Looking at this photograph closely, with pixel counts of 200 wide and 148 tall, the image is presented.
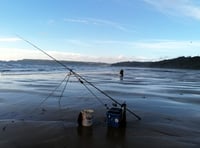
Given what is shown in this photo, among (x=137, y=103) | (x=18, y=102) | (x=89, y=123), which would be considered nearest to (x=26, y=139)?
(x=89, y=123)

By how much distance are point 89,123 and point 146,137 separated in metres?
1.85

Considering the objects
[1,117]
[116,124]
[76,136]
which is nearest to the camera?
[76,136]

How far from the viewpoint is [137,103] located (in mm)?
15203

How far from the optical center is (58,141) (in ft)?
26.9

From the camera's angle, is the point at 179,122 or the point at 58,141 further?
the point at 179,122

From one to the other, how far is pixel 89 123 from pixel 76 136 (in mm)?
1018

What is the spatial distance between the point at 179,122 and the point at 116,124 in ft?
8.99

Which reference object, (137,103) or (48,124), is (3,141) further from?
(137,103)

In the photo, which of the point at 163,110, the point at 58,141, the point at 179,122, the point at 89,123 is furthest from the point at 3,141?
the point at 163,110

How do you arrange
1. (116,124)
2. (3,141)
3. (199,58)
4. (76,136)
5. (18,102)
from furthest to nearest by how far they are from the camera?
(199,58) → (18,102) → (116,124) → (76,136) → (3,141)

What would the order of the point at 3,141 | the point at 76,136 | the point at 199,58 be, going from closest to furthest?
the point at 3,141, the point at 76,136, the point at 199,58

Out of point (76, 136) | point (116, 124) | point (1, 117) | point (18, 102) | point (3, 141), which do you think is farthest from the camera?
point (18, 102)

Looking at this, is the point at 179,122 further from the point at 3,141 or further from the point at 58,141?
the point at 3,141

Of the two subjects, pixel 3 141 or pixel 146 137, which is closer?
pixel 3 141
